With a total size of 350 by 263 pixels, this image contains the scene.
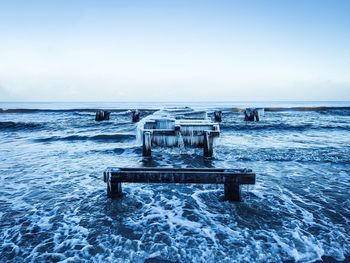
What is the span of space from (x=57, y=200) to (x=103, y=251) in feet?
9.12

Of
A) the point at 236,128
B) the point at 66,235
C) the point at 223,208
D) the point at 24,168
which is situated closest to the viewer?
the point at 66,235

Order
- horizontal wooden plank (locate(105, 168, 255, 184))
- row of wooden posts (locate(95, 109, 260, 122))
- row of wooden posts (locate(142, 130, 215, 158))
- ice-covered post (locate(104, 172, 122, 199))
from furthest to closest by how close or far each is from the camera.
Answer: row of wooden posts (locate(95, 109, 260, 122)), row of wooden posts (locate(142, 130, 215, 158)), ice-covered post (locate(104, 172, 122, 199)), horizontal wooden plank (locate(105, 168, 255, 184))

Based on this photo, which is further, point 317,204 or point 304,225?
point 317,204

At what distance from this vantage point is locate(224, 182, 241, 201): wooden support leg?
5.48 metres

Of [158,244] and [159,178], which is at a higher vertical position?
[159,178]

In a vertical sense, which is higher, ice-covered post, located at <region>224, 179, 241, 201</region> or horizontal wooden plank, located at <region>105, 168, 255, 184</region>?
horizontal wooden plank, located at <region>105, 168, 255, 184</region>

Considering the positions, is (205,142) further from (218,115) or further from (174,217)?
(218,115)

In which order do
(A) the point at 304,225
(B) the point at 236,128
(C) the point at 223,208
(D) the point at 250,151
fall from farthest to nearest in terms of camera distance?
(B) the point at 236,128 < (D) the point at 250,151 < (C) the point at 223,208 < (A) the point at 304,225

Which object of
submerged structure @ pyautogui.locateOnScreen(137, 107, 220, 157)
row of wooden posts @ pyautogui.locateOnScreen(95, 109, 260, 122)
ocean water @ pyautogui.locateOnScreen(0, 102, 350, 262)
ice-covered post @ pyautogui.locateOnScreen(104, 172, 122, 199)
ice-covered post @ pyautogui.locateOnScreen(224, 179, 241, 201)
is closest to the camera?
ocean water @ pyautogui.locateOnScreen(0, 102, 350, 262)

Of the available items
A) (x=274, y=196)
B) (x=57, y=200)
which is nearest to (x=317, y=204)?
(x=274, y=196)

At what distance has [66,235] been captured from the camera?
14.7ft

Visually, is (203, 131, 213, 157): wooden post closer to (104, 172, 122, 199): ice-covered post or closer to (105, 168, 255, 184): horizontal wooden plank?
(105, 168, 255, 184): horizontal wooden plank

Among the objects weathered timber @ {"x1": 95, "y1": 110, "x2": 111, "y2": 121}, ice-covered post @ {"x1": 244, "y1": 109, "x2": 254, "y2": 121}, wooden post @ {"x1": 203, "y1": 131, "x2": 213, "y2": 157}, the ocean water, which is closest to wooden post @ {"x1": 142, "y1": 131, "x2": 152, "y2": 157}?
the ocean water

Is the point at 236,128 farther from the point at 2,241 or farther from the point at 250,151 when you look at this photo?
the point at 2,241
